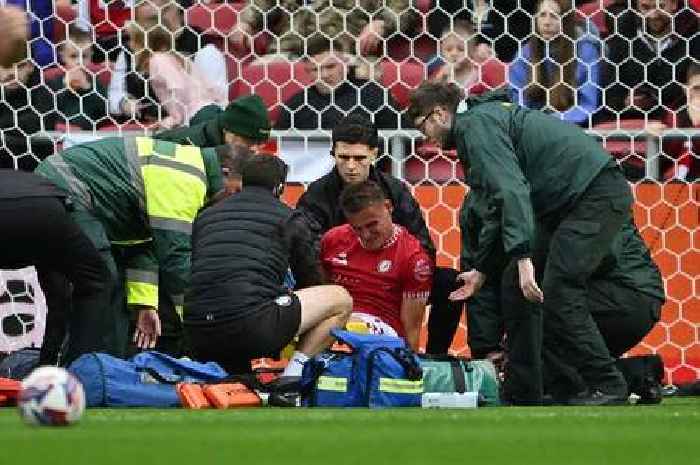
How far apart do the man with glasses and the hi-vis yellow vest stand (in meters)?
1.14

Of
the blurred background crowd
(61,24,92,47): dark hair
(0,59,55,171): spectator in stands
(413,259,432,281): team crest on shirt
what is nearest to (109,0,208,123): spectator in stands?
the blurred background crowd

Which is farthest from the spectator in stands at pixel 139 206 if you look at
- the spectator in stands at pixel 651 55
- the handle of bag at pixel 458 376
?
the spectator in stands at pixel 651 55

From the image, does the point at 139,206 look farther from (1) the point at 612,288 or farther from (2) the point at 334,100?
(2) the point at 334,100

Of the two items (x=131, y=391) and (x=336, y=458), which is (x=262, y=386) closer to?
(x=131, y=391)

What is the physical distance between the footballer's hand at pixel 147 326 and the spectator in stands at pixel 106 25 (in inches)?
100

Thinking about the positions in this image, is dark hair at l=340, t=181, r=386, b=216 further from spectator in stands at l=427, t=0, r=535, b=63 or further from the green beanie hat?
spectator in stands at l=427, t=0, r=535, b=63

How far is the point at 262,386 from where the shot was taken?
30.1 feet

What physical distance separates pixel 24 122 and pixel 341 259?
242 centimetres

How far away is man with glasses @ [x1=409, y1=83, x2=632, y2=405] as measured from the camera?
8.85 m

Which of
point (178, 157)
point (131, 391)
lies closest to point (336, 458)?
point (131, 391)

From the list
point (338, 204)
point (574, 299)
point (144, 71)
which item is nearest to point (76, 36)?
point (144, 71)

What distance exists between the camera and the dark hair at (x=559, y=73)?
11695 millimetres

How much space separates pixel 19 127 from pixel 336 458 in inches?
275

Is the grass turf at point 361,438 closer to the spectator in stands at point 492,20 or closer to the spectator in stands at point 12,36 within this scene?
the spectator in stands at point 12,36
